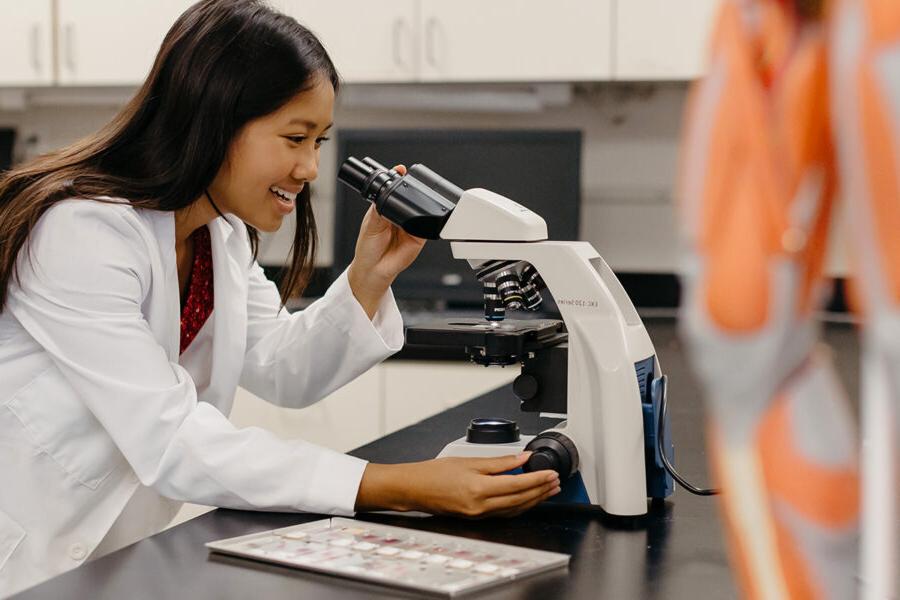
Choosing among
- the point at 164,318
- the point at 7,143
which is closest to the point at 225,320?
the point at 164,318

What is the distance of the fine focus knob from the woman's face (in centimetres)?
53

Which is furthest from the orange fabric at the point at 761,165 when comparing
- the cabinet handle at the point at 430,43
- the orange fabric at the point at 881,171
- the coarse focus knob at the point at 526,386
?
the cabinet handle at the point at 430,43

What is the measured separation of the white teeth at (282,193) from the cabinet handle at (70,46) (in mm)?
2285

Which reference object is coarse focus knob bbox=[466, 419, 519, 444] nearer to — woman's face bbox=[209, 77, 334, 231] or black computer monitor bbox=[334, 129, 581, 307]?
woman's face bbox=[209, 77, 334, 231]

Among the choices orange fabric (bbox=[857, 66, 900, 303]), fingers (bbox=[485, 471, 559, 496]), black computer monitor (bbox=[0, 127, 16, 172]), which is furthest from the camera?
black computer monitor (bbox=[0, 127, 16, 172])

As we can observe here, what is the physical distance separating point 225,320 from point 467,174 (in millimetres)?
1975

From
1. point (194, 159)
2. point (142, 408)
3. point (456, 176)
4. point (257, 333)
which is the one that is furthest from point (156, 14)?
point (142, 408)

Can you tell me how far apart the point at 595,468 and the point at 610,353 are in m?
0.14

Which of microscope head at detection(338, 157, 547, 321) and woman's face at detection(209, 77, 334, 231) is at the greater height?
woman's face at detection(209, 77, 334, 231)

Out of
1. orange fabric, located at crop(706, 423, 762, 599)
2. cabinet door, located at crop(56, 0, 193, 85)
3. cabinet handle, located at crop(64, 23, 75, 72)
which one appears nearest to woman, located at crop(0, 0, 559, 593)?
orange fabric, located at crop(706, 423, 762, 599)

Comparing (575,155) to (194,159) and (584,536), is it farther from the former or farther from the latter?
(584,536)

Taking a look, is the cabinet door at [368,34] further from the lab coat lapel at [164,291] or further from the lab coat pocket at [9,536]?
the lab coat pocket at [9,536]

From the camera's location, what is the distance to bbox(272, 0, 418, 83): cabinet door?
3.36 metres

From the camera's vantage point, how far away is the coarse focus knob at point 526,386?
1.38 metres
